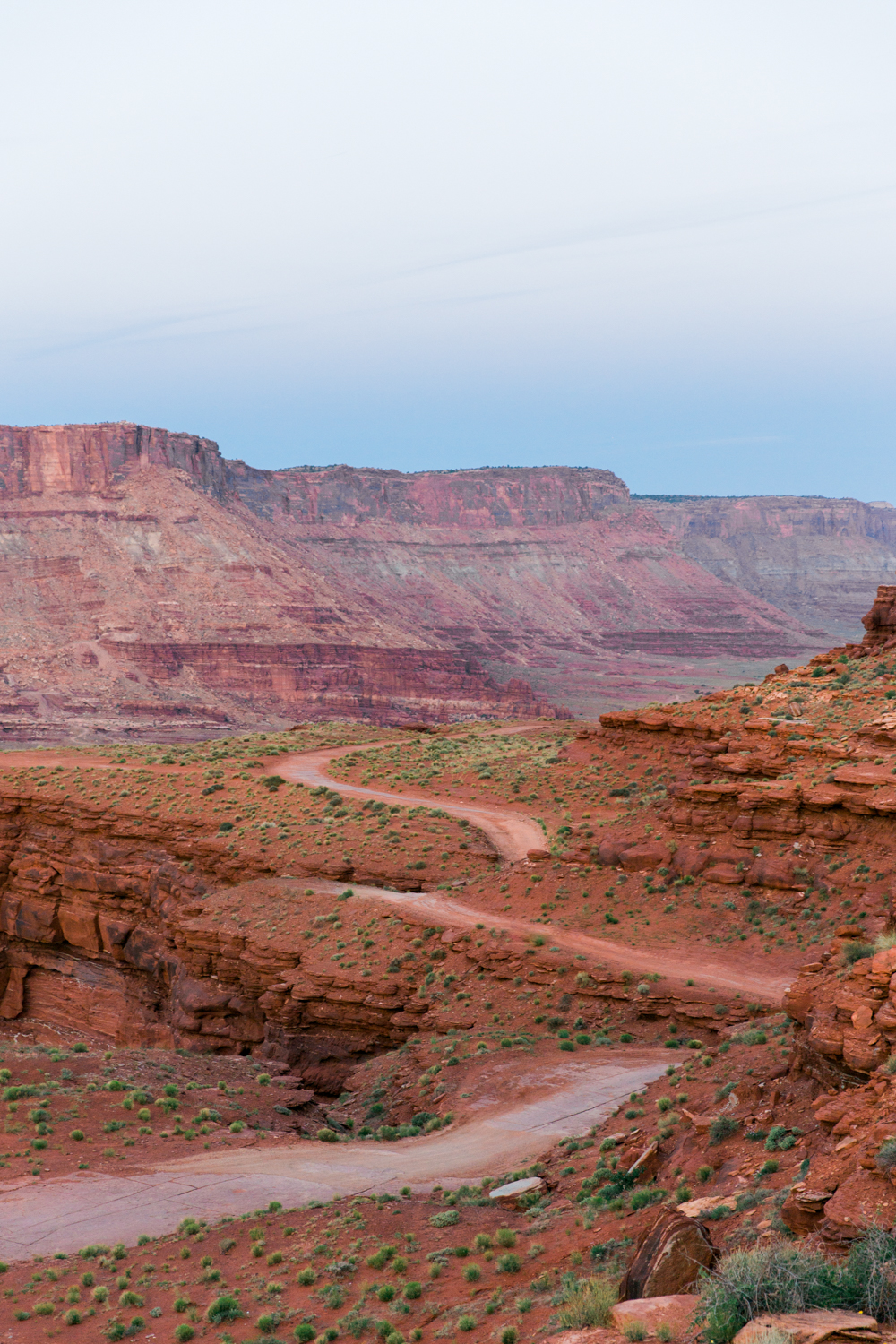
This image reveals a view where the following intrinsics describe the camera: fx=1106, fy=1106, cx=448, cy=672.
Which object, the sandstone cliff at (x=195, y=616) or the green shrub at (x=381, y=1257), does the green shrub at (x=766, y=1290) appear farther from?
the sandstone cliff at (x=195, y=616)

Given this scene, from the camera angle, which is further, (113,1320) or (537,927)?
(537,927)

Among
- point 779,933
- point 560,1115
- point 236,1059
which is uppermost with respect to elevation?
point 779,933

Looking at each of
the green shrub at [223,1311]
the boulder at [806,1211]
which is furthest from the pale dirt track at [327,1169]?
the boulder at [806,1211]

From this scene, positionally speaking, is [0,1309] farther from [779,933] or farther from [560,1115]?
[779,933]

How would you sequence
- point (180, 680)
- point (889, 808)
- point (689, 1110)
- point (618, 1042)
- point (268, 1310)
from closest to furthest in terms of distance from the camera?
point (268, 1310)
point (689, 1110)
point (618, 1042)
point (889, 808)
point (180, 680)

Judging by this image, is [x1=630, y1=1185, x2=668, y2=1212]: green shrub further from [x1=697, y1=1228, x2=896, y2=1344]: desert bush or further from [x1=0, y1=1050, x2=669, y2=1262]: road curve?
[x1=0, y1=1050, x2=669, y2=1262]: road curve

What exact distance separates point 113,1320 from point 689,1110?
7412 mm

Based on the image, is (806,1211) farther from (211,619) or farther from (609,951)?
(211,619)

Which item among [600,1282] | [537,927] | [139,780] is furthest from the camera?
[139,780]

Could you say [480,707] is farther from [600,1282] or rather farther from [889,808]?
[600,1282]

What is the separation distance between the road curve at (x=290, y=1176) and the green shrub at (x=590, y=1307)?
271 inches

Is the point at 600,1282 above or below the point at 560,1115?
above

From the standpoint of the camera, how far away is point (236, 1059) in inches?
985

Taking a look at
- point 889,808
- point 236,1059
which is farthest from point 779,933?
point 236,1059
